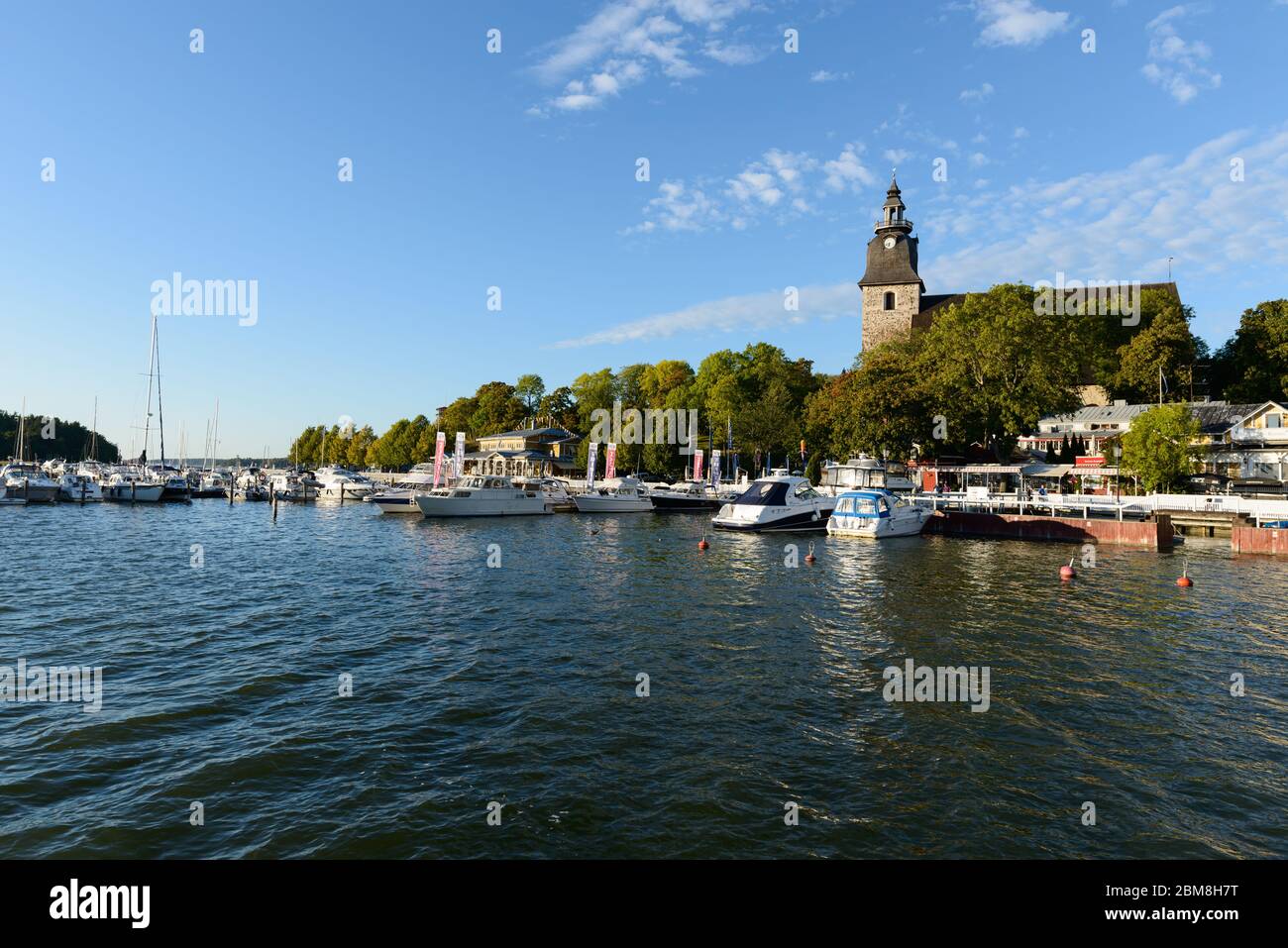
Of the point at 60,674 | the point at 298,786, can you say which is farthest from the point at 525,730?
the point at 60,674

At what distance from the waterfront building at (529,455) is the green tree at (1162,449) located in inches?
2879

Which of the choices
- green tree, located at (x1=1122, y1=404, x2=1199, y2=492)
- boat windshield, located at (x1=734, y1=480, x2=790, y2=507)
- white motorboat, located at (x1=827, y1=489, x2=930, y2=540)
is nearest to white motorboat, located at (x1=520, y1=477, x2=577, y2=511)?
boat windshield, located at (x1=734, y1=480, x2=790, y2=507)

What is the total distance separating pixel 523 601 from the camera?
2192 cm

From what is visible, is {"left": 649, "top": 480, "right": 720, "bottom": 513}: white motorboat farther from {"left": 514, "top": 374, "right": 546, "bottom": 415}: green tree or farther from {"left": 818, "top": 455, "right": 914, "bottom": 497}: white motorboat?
{"left": 514, "top": 374, "right": 546, "bottom": 415}: green tree

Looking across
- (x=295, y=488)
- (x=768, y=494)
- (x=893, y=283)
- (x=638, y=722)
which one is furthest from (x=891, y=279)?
(x=638, y=722)

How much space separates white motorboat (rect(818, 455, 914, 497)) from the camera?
52.4 meters

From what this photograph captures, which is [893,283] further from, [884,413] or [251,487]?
[251,487]

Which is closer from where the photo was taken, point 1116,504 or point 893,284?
point 1116,504

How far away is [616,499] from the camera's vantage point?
62.4 meters

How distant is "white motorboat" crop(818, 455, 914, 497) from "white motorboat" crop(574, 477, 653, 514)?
17.6m

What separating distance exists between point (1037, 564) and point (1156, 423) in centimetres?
2848

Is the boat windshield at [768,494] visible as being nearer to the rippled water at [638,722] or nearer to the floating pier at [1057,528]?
the floating pier at [1057,528]

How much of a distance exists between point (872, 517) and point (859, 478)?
11.8m
